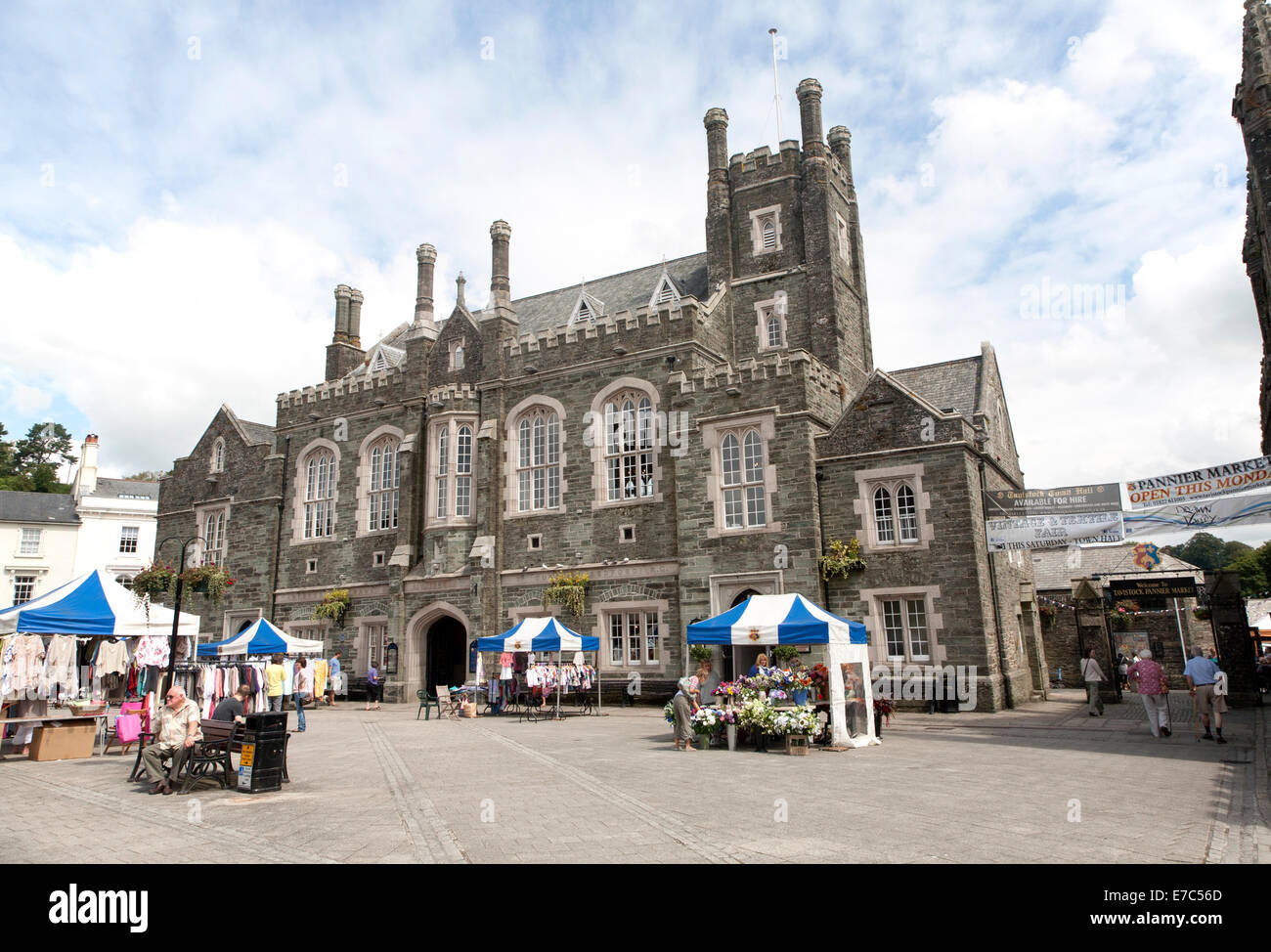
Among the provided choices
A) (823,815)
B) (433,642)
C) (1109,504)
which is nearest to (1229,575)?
(1109,504)

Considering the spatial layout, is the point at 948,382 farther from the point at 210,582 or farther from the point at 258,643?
the point at 210,582

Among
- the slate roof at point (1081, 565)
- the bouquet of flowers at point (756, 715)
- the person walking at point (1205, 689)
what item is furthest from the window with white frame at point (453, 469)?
the slate roof at point (1081, 565)

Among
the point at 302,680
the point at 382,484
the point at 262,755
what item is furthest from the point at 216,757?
the point at 382,484

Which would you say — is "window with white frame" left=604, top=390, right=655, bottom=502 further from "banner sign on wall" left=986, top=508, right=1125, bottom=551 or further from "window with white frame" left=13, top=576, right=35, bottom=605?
"window with white frame" left=13, top=576, right=35, bottom=605

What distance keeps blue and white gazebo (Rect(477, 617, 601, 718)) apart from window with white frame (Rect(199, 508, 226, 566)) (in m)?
19.1

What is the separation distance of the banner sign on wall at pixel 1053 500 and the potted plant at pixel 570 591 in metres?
11.8

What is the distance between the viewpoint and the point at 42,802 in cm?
1012

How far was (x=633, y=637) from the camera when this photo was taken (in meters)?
25.0

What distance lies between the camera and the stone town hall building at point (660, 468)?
2180 cm

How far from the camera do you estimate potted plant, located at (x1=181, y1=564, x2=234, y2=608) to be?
113 ft

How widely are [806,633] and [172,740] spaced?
34.1 ft

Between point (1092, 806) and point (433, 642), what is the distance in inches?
952

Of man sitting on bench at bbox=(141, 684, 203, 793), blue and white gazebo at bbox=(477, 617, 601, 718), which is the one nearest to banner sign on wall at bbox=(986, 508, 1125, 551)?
blue and white gazebo at bbox=(477, 617, 601, 718)

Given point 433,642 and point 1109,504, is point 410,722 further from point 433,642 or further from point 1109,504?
point 1109,504
